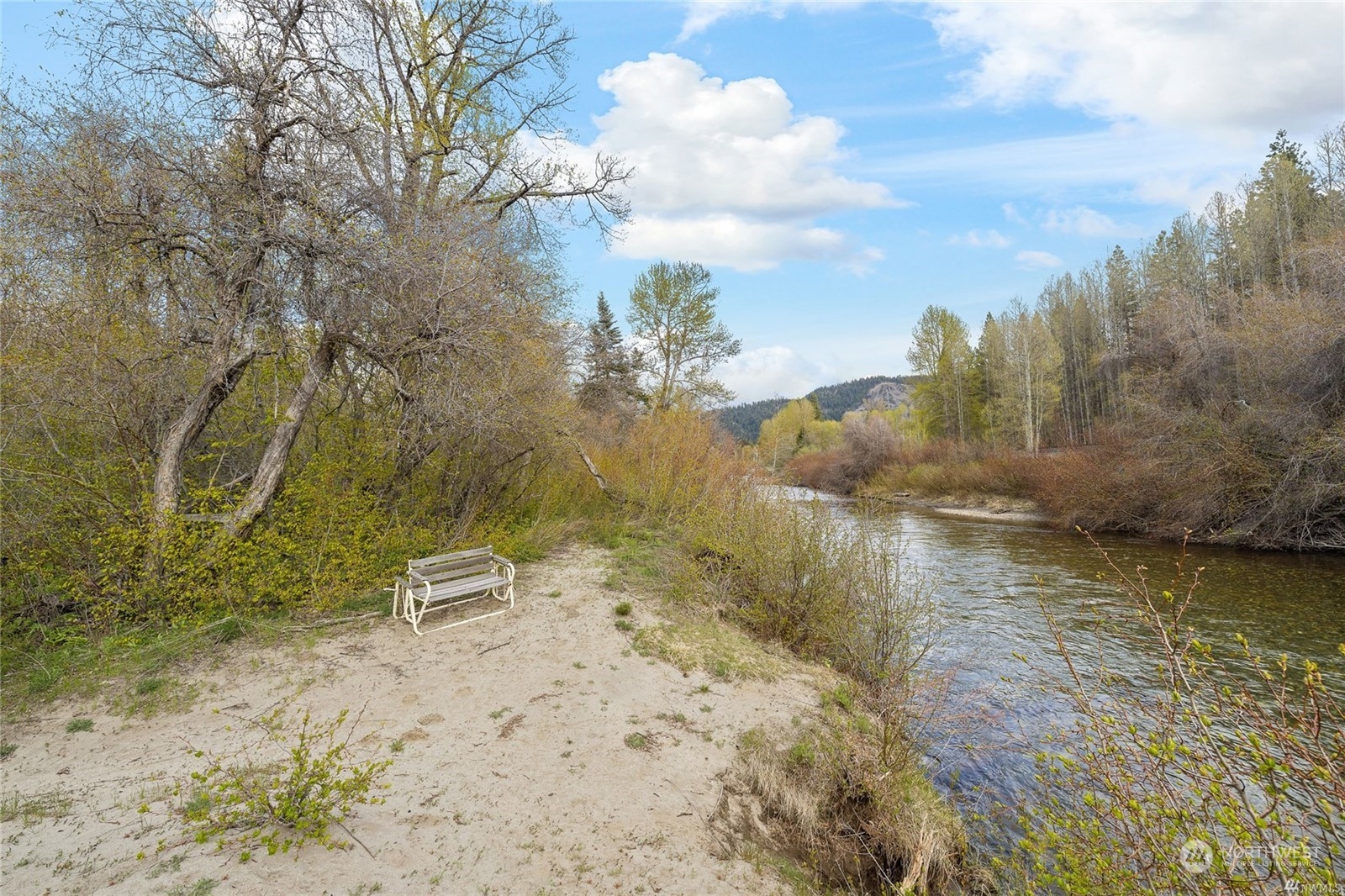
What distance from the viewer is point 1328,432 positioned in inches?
508

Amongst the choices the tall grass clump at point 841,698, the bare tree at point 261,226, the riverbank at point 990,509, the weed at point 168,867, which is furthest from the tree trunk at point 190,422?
the riverbank at point 990,509

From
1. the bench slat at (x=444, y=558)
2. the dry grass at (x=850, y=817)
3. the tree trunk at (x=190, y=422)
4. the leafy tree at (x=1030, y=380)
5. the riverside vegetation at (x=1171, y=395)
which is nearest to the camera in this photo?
the dry grass at (x=850, y=817)

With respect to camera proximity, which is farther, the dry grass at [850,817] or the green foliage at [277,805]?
the dry grass at [850,817]

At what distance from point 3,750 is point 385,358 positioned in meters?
4.75

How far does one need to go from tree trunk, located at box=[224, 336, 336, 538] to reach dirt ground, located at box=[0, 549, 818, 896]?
161 cm

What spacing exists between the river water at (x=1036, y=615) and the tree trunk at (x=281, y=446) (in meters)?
7.07

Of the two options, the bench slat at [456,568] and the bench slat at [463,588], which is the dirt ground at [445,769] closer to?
the bench slat at [463,588]

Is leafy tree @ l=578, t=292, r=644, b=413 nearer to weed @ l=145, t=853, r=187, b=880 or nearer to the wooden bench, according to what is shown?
the wooden bench

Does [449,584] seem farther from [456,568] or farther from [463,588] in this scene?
[456,568]

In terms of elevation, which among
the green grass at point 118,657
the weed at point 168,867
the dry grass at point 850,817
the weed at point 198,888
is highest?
the green grass at point 118,657

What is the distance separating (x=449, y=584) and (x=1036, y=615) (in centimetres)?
941

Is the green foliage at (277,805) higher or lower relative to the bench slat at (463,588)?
lower

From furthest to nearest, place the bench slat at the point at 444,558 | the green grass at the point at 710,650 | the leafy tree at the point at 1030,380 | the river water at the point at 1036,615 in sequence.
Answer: the leafy tree at the point at 1030,380 → the bench slat at the point at 444,558 → the green grass at the point at 710,650 → the river water at the point at 1036,615

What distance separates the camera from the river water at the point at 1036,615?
225 inches
